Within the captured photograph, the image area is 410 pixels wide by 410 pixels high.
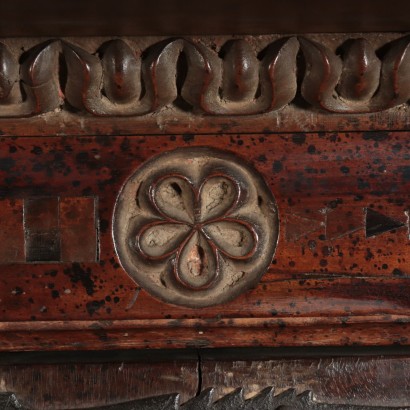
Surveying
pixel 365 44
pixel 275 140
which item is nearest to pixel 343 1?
pixel 365 44

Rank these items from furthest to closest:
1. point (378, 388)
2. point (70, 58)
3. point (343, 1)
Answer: point (378, 388), point (70, 58), point (343, 1)

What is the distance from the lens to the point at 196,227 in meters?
0.96

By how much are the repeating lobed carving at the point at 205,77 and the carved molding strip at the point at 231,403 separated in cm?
44

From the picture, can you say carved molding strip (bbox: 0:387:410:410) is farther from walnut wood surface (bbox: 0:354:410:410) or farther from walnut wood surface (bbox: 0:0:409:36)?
walnut wood surface (bbox: 0:0:409:36)

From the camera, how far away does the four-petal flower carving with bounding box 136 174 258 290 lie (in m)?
0.96

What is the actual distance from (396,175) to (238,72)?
11.3 inches

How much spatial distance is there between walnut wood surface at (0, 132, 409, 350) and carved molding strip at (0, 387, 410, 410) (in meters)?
0.12

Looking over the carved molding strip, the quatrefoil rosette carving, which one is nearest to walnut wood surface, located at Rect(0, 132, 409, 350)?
the quatrefoil rosette carving

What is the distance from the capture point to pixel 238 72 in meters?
0.89

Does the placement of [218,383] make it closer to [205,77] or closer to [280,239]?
[280,239]

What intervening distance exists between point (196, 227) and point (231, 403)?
284 millimetres

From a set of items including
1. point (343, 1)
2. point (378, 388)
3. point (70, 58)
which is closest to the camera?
point (343, 1)

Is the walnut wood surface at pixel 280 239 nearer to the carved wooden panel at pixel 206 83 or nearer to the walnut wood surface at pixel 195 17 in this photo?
the carved wooden panel at pixel 206 83

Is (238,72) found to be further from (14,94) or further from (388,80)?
(14,94)
